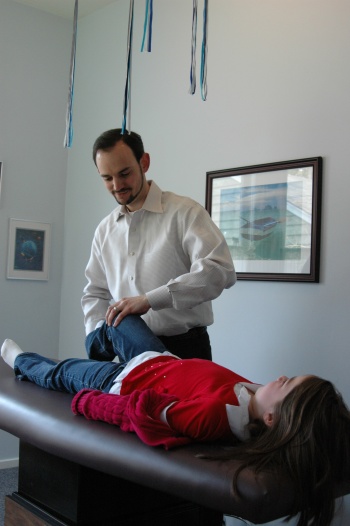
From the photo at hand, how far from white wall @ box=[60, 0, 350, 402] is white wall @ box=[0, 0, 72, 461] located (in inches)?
8.7

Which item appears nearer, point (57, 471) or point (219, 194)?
point (57, 471)

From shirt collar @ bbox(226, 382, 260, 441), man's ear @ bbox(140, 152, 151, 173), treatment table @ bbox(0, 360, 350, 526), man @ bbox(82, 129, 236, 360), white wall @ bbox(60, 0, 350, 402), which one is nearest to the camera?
treatment table @ bbox(0, 360, 350, 526)

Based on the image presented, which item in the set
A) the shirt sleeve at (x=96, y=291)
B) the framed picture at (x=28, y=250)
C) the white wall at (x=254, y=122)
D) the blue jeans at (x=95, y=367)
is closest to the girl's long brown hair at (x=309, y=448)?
the blue jeans at (x=95, y=367)

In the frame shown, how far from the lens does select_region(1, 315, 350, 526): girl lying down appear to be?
136 cm

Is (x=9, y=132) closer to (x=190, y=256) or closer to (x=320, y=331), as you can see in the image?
(x=190, y=256)

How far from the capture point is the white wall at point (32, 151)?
3854 millimetres

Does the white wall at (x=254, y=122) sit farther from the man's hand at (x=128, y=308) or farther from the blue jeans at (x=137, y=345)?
the man's hand at (x=128, y=308)

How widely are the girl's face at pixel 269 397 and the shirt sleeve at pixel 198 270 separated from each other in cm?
58

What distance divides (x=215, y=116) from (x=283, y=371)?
1.19 m

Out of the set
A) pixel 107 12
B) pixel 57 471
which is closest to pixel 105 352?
pixel 57 471

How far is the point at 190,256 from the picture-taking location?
244 centimetres

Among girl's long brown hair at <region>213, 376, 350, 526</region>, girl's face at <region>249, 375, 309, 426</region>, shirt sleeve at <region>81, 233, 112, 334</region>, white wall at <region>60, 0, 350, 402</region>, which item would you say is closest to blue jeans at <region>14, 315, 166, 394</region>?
shirt sleeve at <region>81, 233, 112, 334</region>

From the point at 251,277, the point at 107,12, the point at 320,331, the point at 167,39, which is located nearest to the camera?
the point at 320,331

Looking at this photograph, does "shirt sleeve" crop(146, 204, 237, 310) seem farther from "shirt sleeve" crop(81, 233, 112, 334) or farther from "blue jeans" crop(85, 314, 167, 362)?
"shirt sleeve" crop(81, 233, 112, 334)
